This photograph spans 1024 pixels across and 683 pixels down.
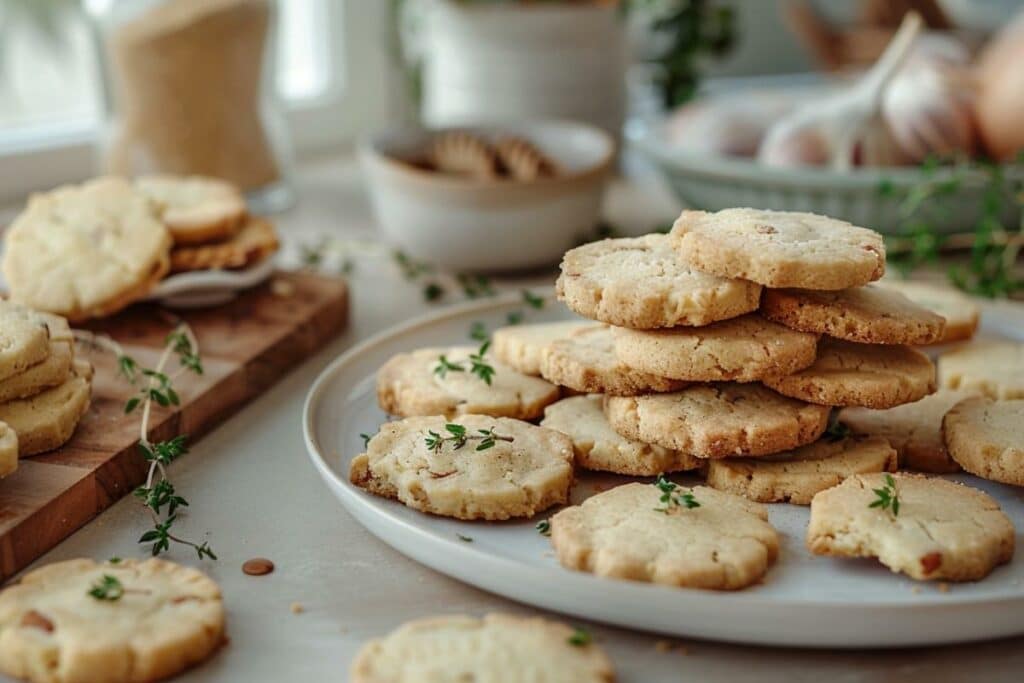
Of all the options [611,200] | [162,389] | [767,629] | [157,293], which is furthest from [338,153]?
[767,629]

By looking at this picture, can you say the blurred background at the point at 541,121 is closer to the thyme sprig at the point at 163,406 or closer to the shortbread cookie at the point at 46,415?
the thyme sprig at the point at 163,406

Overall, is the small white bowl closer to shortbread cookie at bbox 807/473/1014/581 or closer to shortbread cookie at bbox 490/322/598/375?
shortbread cookie at bbox 490/322/598/375

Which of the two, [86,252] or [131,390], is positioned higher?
[86,252]

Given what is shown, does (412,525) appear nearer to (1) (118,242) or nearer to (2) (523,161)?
(1) (118,242)

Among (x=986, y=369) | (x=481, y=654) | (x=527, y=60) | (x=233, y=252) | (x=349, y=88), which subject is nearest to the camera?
(x=481, y=654)

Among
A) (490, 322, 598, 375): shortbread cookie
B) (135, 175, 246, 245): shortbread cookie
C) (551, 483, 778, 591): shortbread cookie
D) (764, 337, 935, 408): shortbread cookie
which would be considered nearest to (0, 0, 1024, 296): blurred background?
(135, 175, 246, 245): shortbread cookie

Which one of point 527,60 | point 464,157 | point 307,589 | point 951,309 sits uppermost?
point 527,60

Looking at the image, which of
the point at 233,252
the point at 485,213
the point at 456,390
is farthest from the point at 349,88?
the point at 456,390
